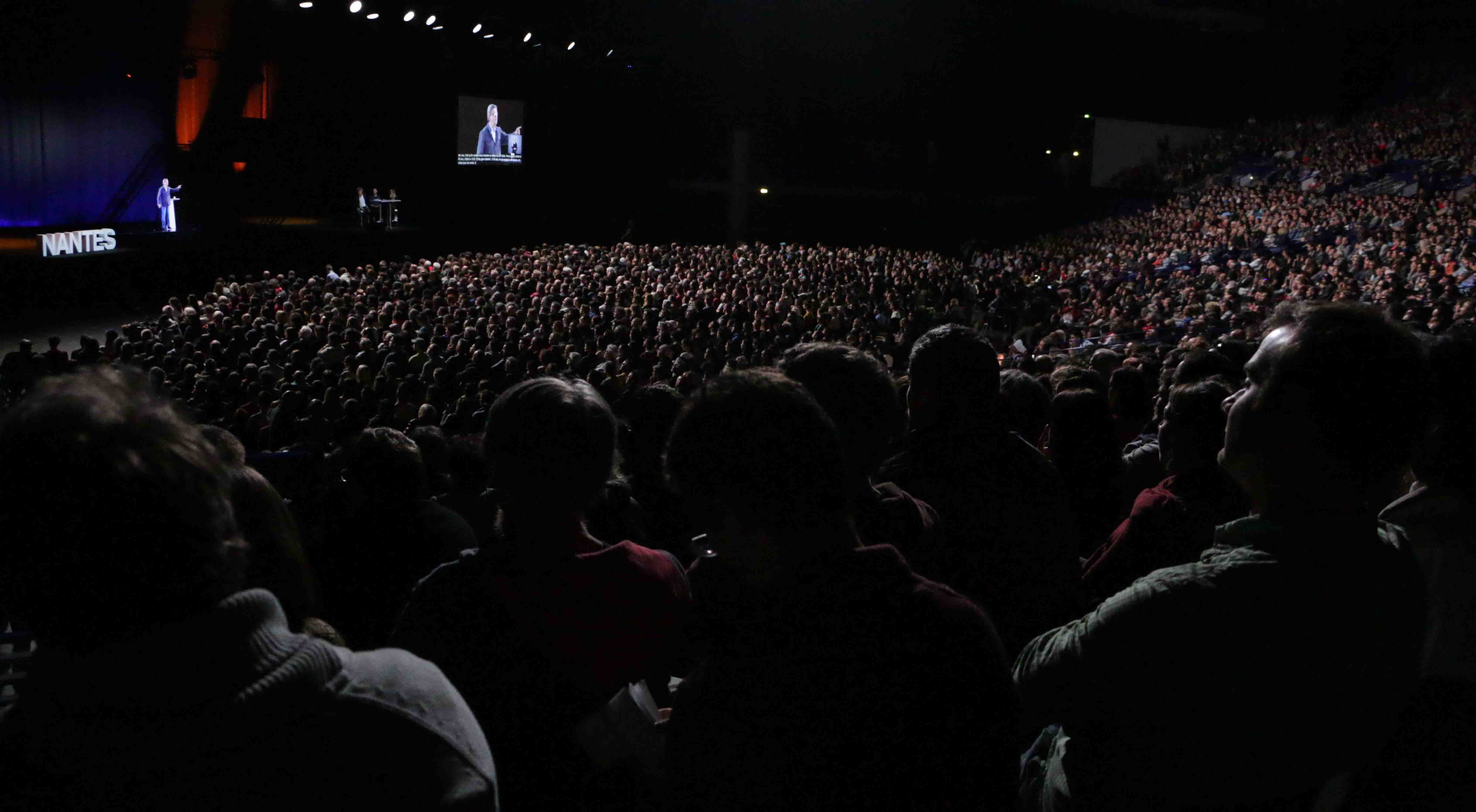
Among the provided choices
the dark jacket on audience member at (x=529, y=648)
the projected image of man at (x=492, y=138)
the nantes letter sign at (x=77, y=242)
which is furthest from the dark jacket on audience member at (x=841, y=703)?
the projected image of man at (x=492, y=138)

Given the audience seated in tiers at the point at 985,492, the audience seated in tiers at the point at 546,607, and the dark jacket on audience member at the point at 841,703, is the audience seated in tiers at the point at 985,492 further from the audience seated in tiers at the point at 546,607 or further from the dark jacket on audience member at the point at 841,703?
the dark jacket on audience member at the point at 841,703

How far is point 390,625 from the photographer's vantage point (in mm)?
2830

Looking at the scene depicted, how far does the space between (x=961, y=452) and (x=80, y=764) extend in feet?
6.85

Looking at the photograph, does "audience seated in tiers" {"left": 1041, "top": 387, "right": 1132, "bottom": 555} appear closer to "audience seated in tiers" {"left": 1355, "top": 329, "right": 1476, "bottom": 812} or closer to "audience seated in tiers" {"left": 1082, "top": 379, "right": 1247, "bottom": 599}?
"audience seated in tiers" {"left": 1082, "top": 379, "right": 1247, "bottom": 599}

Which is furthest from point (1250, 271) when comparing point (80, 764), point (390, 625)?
point (80, 764)

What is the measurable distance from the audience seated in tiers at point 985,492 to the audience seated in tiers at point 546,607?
32.9 inches

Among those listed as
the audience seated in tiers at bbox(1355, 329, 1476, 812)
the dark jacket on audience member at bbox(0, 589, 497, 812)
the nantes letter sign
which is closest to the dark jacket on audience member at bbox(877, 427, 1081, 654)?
the audience seated in tiers at bbox(1355, 329, 1476, 812)

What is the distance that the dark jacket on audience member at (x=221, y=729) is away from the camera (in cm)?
101

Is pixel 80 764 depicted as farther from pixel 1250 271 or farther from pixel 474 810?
pixel 1250 271

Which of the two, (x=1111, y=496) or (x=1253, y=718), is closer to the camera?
(x=1253, y=718)

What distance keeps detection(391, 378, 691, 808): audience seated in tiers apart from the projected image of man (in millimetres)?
28564

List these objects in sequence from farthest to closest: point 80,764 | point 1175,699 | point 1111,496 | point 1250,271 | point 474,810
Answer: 1. point 1250,271
2. point 1111,496
3. point 1175,699
4. point 474,810
5. point 80,764

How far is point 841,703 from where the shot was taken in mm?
1443

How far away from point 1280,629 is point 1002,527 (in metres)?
1.10
